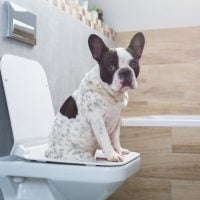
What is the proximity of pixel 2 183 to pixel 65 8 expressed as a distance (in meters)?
0.93

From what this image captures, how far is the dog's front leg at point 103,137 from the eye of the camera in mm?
946

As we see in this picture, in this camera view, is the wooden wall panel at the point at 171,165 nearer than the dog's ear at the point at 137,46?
No

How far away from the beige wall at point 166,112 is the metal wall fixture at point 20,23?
2.28 feet

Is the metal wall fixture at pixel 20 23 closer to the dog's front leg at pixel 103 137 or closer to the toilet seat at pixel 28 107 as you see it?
the toilet seat at pixel 28 107

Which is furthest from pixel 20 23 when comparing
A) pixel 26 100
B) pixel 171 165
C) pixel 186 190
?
pixel 186 190

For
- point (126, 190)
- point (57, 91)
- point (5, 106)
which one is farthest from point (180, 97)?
point (5, 106)

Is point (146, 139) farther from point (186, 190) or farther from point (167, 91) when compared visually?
point (167, 91)

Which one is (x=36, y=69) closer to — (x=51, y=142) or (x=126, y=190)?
(x=51, y=142)

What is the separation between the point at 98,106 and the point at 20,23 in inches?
18.4

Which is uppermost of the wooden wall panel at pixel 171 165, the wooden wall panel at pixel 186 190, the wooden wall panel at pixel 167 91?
the wooden wall panel at pixel 167 91

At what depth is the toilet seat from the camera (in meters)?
1.04

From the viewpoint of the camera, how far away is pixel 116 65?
37.5 inches

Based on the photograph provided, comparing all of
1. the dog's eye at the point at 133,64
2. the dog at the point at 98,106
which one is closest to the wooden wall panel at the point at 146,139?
the dog at the point at 98,106

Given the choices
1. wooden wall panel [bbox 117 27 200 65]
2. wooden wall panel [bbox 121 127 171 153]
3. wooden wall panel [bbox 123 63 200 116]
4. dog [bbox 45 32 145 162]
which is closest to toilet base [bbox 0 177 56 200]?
dog [bbox 45 32 145 162]
